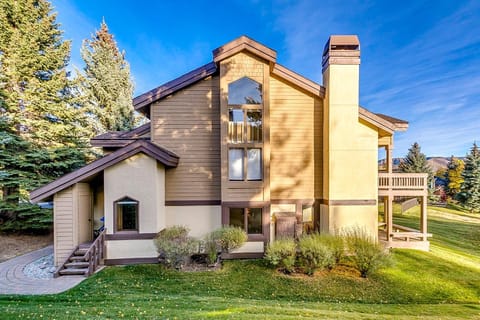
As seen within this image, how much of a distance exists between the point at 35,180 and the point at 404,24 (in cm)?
2961

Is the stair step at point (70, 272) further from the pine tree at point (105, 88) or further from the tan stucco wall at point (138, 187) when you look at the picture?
the pine tree at point (105, 88)

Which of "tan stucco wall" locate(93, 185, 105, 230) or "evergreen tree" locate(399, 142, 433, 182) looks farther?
"evergreen tree" locate(399, 142, 433, 182)

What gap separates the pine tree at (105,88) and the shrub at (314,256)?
1624 centimetres

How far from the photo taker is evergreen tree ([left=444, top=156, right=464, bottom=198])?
107 feet

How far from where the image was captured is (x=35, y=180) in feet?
38.4

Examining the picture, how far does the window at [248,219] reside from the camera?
375 inches

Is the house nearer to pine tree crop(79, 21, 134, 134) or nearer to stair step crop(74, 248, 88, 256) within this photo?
stair step crop(74, 248, 88, 256)

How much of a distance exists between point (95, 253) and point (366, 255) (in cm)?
911

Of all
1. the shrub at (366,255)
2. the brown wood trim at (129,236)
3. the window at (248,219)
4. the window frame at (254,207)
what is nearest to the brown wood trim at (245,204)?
the window frame at (254,207)

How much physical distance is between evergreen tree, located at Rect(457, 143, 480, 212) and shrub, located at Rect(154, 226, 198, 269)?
117ft

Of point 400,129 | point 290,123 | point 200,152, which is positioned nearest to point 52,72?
point 200,152

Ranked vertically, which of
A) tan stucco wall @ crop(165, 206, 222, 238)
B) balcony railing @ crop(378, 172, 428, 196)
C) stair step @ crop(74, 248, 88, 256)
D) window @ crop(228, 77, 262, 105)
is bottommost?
stair step @ crop(74, 248, 88, 256)

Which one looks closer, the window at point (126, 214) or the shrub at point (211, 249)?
the shrub at point (211, 249)

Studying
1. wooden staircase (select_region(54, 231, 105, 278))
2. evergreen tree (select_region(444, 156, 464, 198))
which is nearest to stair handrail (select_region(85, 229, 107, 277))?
wooden staircase (select_region(54, 231, 105, 278))
